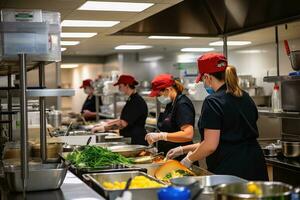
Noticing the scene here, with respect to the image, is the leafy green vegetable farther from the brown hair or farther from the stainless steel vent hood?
the stainless steel vent hood

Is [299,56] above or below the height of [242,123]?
above

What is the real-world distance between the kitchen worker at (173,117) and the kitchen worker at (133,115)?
3.39ft

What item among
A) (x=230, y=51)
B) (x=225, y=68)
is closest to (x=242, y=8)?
(x=225, y=68)

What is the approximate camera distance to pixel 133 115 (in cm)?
546

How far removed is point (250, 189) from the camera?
1829 mm

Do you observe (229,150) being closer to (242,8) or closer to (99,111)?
(242,8)

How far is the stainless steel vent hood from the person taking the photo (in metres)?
4.79

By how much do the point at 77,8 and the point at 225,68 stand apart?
1.87m

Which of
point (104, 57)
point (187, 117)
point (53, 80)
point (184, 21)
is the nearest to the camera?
point (187, 117)

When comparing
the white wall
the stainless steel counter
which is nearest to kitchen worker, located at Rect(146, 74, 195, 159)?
the stainless steel counter

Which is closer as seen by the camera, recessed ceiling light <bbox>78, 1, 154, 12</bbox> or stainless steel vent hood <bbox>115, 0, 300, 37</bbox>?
recessed ceiling light <bbox>78, 1, 154, 12</bbox>

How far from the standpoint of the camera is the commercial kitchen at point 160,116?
7.45 ft

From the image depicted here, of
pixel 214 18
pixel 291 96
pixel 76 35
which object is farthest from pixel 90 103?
pixel 291 96

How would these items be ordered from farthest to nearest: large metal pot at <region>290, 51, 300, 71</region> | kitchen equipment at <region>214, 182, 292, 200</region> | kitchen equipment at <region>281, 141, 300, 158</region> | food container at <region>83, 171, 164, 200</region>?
large metal pot at <region>290, 51, 300, 71</region>, kitchen equipment at <region>281, 141, 300, 158</region>, food container at <region>83, 171, 164, 200</region>, kitchen equipment at <region>214, 182, 292, 200</region>
